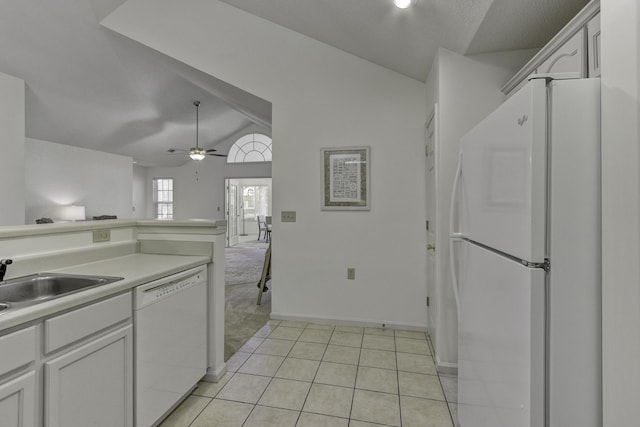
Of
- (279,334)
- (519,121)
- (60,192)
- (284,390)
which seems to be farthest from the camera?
(60,192)

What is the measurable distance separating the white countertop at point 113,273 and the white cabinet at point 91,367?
1.8 inches

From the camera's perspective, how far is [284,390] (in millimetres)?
2070

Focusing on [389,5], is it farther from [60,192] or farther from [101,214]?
[101,214]

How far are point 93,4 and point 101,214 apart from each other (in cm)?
521

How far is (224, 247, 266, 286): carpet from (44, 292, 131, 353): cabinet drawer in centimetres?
352

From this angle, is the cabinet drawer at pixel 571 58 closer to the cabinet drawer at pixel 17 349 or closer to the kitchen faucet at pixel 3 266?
the cabinet drawer at pixel 17 349

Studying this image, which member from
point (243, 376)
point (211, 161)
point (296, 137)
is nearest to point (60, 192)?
point (211, 161)

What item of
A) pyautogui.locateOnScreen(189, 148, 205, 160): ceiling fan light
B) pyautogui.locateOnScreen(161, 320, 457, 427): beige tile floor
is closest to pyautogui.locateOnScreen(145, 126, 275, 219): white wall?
pyautogui.locateOnScreen(189, 148, 205, 160): ceiling fan light

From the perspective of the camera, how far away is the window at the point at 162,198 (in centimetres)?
948

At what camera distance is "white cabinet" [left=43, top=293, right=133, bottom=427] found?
3.74ft

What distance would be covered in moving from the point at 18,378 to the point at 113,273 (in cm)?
65

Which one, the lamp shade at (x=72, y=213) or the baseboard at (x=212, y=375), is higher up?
the lamp shade at (x=72, y=213)

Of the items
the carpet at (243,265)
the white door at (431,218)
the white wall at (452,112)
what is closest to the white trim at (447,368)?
the white wall at (452,112)

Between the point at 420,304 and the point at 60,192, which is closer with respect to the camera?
the point at 420,304
